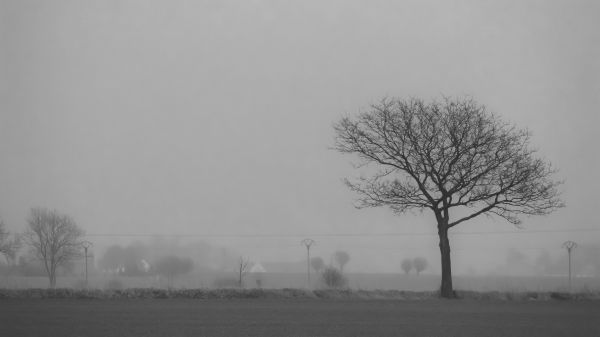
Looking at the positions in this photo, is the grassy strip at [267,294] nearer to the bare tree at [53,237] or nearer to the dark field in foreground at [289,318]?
the dark field in foreground at [289,318]

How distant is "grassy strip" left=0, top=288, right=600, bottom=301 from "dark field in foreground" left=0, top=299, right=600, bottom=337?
1366 millimetres

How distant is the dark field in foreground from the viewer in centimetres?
1642

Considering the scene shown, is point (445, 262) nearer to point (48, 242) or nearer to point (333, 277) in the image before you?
point (333, 277)

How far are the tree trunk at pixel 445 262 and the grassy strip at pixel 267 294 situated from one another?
1.52 feet

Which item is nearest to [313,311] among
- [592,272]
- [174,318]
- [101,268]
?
[174,318]

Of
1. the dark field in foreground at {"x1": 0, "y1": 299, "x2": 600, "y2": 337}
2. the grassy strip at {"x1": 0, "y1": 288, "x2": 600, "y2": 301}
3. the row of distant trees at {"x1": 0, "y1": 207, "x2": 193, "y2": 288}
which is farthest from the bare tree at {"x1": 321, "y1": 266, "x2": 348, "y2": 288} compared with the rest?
the row of distant trees at {"x1": 0, "y1": 207, "x2": 193, "y2": 288}

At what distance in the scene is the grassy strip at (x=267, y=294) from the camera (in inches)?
1022

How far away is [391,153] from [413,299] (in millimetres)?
7164

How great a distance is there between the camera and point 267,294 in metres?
27.6

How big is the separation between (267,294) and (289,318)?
8.14 m

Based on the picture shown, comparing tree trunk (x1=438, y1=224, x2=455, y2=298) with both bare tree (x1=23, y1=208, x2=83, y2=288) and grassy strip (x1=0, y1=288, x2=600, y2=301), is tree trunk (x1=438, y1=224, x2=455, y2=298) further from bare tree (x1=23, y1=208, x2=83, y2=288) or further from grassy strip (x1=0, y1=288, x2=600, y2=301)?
bare tree (x1=23, y1=208, x2=83, y2=288)

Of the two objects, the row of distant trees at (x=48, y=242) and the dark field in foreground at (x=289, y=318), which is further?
the row of distant trees at (x=48, y=242)

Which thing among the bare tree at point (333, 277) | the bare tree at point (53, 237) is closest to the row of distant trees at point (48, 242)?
the bare tree at point (53, 237)

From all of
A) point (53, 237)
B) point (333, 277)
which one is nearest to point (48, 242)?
point (53, 237)
